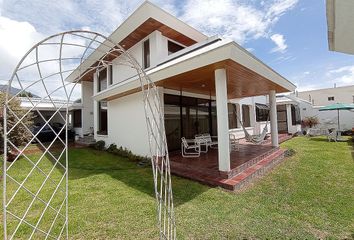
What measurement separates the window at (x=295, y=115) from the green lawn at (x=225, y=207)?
1243 cm

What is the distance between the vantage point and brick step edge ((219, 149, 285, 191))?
5328 mm

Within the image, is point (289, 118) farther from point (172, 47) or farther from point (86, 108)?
point (86, 108)

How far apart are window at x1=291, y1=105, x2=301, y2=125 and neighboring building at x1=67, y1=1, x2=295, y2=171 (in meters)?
9.60

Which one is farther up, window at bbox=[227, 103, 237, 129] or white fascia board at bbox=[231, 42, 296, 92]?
white fascia board at bbox=[231, 42, 296, 92]

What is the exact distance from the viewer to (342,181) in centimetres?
582

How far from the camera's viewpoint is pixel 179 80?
7371 millimetres

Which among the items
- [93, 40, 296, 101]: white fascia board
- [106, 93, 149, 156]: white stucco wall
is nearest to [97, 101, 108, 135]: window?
[106, 93, 149, 156]: white stucco wall

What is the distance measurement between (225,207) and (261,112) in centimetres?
1549

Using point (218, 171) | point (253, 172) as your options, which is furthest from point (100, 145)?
point (253, 172)

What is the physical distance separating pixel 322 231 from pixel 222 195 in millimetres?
2048

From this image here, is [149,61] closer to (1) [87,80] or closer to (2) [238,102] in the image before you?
(2) [238,102]

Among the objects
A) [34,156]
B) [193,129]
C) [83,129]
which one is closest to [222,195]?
[193,129]

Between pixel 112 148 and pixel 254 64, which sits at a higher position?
pixel 254 64

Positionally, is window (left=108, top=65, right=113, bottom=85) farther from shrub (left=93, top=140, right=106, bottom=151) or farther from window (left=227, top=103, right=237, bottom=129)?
window (left=227, top=103, right=237, bottom=129)
